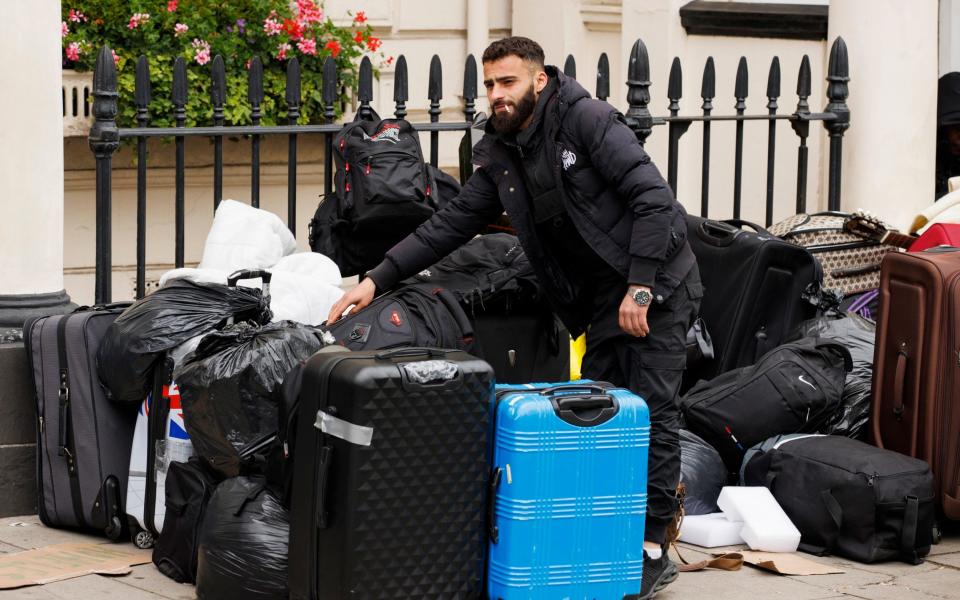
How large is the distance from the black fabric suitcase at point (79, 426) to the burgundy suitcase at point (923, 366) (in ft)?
8.47

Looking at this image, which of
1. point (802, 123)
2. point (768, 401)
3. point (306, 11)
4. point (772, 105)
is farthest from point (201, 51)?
point (768, 401)

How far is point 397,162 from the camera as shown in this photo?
5645 millimetres

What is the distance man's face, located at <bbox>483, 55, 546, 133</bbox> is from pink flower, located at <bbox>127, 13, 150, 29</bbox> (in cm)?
350

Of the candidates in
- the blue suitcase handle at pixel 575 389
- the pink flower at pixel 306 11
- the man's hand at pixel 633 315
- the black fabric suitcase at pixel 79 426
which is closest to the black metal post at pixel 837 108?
the pink flower at pixel 306 11

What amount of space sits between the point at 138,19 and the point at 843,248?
3587mm

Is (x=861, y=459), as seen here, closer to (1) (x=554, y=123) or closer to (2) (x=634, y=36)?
(1) (x=554, y=123)

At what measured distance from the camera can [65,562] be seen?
4727mm

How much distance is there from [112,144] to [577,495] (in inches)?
90.5

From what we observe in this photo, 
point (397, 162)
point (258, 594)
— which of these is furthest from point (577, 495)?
point (397, 162)

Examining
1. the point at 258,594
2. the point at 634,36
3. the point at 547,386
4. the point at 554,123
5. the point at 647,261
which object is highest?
the point at 634,36

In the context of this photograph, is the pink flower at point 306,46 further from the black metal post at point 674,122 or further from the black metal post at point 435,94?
the black metal post at point 674,122

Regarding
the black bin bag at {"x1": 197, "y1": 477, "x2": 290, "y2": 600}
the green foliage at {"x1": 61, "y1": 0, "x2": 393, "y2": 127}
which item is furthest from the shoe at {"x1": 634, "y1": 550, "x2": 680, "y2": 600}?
the green foliage at {"x1": 61, "y1": 0, "x2": 393, "y2": 127}

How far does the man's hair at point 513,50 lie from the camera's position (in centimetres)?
453

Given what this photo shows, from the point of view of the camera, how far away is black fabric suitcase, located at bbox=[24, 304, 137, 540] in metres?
5.03
